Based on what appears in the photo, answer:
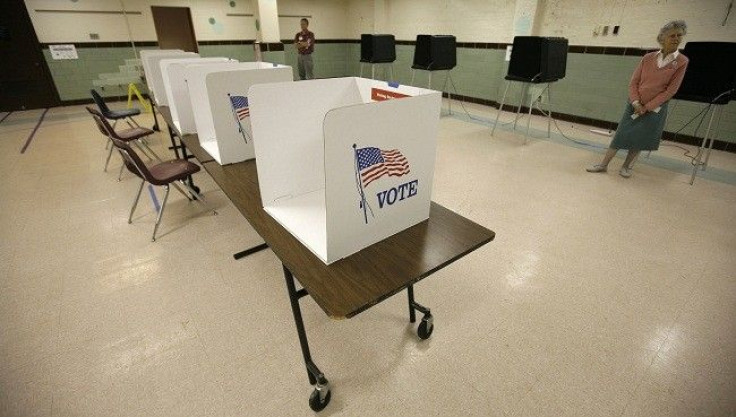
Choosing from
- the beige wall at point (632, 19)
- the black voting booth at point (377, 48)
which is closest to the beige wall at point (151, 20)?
the black voting booth at point (377, 48)

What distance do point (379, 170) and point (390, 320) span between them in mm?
1014

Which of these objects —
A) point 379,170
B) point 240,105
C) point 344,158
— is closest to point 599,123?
point 240,105

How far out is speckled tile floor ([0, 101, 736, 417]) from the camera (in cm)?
140

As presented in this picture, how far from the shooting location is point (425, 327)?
5.37ft

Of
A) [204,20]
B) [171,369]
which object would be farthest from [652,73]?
[204,20]

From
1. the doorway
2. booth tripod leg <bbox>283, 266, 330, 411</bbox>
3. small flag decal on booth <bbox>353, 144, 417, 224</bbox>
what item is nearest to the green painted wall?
the doorway

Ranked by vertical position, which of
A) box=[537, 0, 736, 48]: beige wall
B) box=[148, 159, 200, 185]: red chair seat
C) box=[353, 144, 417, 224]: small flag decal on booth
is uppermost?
box=[537, 0, 736, 48]: beige wall

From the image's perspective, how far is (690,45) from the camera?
3.25 m

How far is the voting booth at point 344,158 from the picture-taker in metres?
0.97

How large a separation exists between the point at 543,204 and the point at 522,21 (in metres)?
4.19

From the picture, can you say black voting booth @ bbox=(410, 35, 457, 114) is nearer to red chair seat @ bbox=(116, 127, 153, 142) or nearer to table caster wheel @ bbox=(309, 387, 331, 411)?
red chair seat @ bbox=(116, 127, 153, 142)

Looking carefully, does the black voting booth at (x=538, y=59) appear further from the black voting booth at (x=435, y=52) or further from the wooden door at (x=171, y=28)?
the wooden door at (x=171, y=28)

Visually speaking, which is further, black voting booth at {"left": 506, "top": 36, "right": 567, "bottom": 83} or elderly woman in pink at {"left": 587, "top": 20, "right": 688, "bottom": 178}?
black voting booth at {"left": 506, "top": 36, "right": 567, "bottom": 83}

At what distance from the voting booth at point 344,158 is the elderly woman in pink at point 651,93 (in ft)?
10.1
